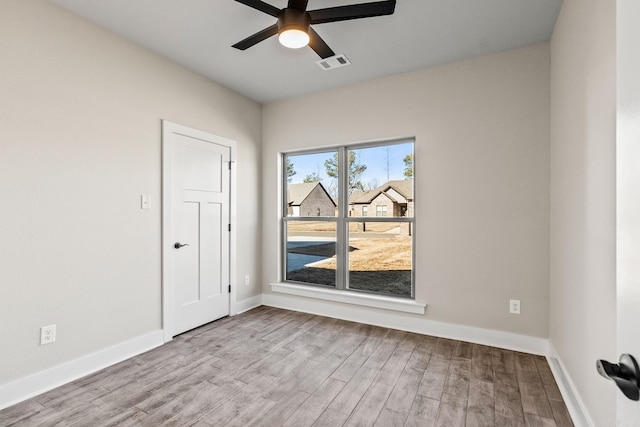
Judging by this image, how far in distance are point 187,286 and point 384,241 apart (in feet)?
7.39

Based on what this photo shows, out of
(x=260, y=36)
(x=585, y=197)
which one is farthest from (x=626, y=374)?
(x=260, y=36)

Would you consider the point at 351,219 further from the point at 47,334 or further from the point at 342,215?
the point at 47,334

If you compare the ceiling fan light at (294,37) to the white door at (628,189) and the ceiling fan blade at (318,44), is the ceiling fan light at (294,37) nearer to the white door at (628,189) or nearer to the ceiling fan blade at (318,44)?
the ceiling fan blade at (318,44)

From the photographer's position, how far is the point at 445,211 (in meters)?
3.14

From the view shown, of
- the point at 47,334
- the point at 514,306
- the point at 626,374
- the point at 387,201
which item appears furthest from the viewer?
the point at 387,201

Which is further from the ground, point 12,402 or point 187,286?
point 187,286

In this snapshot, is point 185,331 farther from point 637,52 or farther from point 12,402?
point 637,52

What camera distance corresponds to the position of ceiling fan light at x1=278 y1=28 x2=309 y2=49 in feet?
6.56

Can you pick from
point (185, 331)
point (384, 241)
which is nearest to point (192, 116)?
point (185, 331)

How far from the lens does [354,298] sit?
3.58 meters

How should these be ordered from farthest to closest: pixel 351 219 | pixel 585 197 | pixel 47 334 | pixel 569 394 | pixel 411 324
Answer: pixel 351 219 < pixel 411 324 < pixel 47 334 < pixel 569 394 < pixel 585 197

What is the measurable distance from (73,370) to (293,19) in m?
3.00

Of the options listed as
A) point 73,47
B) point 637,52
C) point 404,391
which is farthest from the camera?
point 73,47

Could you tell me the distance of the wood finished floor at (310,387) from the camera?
188 cm
